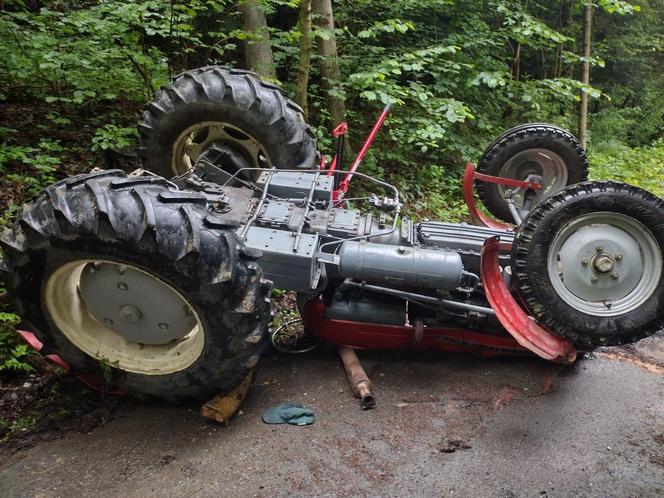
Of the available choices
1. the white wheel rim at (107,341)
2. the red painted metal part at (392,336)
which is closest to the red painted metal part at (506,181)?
the red painted metal part at (392,336)

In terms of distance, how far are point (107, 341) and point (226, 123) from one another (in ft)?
5.70

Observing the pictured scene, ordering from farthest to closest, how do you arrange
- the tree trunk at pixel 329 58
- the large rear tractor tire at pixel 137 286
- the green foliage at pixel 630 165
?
1. the green foliage at pixel 630 165
2. the tree trunk at pixel 329 58
3. the large rear tractor tire at pixel 137 286

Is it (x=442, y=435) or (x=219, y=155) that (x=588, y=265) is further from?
(x=219, y=155)

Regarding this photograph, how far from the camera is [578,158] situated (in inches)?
159

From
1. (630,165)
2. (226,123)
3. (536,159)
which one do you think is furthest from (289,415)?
(630,165)

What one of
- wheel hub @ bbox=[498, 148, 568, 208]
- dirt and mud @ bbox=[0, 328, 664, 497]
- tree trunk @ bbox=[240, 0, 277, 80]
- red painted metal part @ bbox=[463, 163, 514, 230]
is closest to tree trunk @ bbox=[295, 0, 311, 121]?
tree trunk @ bbox=[240, 0, 277, 80]

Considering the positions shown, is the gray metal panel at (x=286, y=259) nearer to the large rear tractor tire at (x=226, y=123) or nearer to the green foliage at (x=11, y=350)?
the large rear tractor tire at (x=226, y=123)

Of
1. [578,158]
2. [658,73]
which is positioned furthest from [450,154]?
[658,73]

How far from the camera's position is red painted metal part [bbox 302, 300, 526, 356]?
10.2ft

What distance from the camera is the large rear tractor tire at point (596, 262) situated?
263cm

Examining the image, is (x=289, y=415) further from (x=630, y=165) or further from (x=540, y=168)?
(x=630, y=165)

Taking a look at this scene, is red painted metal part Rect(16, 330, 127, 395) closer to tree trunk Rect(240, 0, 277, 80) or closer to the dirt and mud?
the dirt and mud

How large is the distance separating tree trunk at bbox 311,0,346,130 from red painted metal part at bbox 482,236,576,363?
3.24 m

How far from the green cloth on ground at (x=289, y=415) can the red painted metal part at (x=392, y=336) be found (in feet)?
1.80
